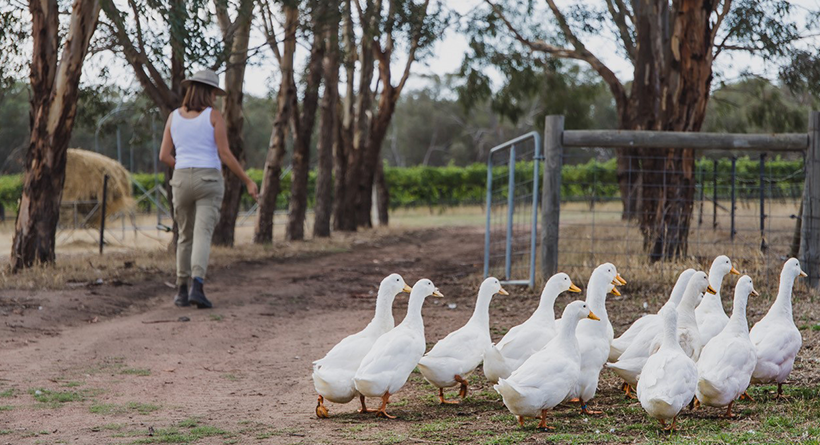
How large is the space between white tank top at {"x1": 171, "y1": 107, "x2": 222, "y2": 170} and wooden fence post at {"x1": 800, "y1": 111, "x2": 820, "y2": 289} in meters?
5.89

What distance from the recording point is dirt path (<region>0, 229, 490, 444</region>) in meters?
4.64

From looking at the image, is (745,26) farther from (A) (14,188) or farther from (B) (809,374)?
(A) (14,188)

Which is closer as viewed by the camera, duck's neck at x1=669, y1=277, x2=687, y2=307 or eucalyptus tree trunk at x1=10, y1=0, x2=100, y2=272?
duck's neck at x1=669, y1=277, x2=687, y2=307

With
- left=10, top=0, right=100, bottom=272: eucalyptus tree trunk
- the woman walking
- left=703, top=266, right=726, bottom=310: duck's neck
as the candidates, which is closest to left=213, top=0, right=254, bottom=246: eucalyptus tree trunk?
left=10, top=0, right=100, bottom=272: eucalyptus tree trunk

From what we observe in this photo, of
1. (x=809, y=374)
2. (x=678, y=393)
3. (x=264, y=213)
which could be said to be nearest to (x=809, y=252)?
(x=809, y=374)

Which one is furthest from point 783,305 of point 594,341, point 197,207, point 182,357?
point 197,207

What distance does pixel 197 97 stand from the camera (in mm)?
8547

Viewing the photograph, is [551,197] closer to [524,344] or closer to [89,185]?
[524,344]

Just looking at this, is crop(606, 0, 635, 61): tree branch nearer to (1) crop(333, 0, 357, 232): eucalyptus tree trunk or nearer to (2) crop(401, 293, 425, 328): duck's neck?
(1) crop(333, 0, 357, 232): eucalyptus tree trunk

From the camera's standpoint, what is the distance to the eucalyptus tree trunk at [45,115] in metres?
10.5

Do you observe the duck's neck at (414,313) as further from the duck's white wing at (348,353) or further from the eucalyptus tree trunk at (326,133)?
the eucalyptus tree trunk at (326,133)

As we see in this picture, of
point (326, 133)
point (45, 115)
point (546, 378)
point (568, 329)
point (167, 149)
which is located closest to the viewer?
point (546, 378)

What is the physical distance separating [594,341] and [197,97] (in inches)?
194

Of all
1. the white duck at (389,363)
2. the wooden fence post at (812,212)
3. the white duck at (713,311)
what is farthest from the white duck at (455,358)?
the wooden fence post at (812,212)
